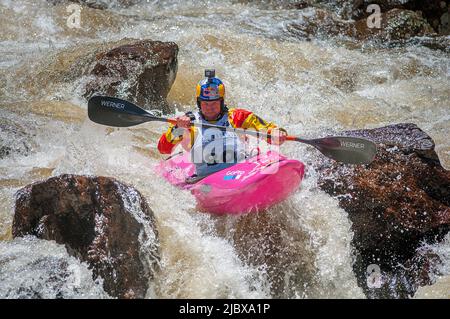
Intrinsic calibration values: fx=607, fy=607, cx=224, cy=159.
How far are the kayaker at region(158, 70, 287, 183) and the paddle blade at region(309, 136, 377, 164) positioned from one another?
391mm

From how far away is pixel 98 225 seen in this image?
3.63 meters

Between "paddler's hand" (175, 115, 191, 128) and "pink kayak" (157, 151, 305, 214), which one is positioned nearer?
"pink kayak" (157, 151, 305, 214)

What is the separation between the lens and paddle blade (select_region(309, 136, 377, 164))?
14.4ft

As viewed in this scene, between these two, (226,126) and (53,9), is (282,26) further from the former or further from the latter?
(226,126)

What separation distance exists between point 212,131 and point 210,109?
0.59 feet

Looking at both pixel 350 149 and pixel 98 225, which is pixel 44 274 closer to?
pixel 98 225

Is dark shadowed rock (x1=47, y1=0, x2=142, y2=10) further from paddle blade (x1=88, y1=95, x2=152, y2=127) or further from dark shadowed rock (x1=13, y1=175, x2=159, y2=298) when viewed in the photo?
dark shadowed rock (x1=13, y1=175, x2=159, y2=298)

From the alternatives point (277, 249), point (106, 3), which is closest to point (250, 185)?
point (277, 249)

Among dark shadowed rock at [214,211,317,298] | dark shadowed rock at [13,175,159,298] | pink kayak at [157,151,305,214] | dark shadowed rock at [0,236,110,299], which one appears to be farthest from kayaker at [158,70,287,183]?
dark shadowed rock at [0,236,110,299]

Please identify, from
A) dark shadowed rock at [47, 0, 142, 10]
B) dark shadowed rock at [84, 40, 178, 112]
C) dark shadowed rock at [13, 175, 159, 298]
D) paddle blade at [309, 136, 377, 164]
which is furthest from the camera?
dark shadowed rock at [47, 0, 142, 10]

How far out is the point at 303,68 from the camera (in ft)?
26.5

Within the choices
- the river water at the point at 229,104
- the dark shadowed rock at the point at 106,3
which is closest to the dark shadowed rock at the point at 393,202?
the river water at the point at 229,104

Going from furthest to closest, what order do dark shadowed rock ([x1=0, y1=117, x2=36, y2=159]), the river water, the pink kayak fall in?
dark shadowed rock ([x1=0, y1=117, x2=36, y2=159]) < the pink kayak < the river water

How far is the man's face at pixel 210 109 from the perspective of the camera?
484 centimetres
